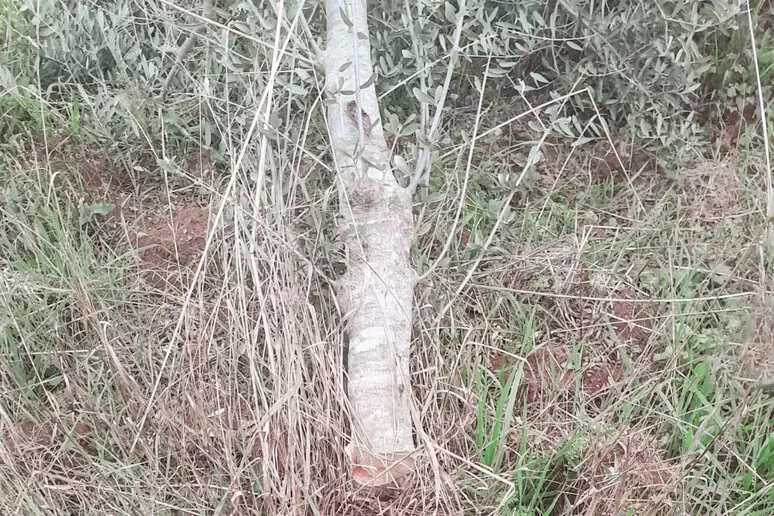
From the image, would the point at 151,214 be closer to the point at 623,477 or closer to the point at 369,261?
the point at 369,261

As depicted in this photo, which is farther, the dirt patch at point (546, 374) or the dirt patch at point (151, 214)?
the dirt patch at point (151, 214)

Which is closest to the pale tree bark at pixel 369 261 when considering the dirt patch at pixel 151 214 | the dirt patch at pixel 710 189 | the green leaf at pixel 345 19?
the green leaf at pixel 345 19

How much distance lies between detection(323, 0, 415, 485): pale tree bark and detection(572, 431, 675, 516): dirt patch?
40 centimetres

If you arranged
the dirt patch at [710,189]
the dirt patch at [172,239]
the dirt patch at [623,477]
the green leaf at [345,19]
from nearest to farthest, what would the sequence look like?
the dirt patch at [623,477], the green leaf at [345,19], the dirt patch at [172,239], the dirt patch at [710,189]

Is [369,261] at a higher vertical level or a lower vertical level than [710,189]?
higher

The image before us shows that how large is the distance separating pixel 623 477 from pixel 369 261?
2.47 feet

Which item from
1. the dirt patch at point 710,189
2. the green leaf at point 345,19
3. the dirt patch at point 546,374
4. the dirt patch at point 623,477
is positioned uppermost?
the green leaf at point 345,19

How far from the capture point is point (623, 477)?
1339 millimetres

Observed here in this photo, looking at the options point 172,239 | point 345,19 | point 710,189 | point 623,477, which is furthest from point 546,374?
point 172,239

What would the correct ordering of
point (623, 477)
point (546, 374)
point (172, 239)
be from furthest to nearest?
point (172, 239), point (546, 374), point (623, 477)

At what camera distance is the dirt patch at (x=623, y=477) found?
1331mm

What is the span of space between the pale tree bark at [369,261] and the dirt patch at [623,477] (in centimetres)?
40

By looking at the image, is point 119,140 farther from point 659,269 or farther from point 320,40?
point 659,269

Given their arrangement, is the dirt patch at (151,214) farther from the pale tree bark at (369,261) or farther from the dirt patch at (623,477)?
the dirt patch at (623,477)
